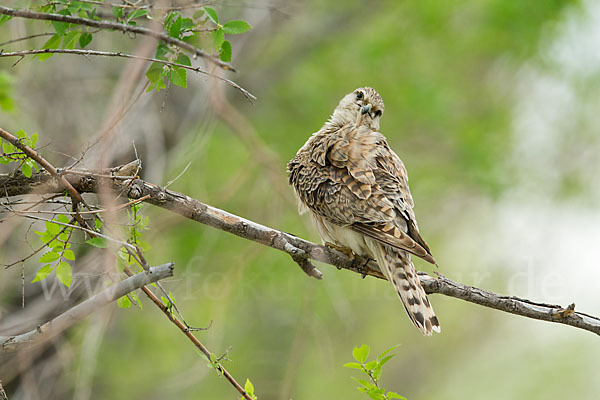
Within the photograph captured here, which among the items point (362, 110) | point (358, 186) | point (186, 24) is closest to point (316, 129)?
point (362, 110)

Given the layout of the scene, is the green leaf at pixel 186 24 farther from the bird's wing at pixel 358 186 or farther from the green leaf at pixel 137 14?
the bird's wing at pixel 358 186

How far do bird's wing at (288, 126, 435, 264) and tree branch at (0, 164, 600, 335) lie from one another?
1.35ft

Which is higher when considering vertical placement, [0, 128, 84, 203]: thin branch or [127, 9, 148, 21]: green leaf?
[127, 9, 148, 21]: green leaf

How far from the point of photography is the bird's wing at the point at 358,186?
3.93 metres

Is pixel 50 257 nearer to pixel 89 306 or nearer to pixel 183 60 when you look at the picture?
pixel 89 306

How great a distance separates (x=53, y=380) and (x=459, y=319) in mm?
11156

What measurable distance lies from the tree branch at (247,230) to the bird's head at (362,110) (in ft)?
5.91

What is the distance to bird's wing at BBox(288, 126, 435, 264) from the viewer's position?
3.93 m

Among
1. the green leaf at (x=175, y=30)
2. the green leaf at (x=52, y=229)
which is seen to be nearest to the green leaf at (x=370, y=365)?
the green leaf at (x=52, y=229)

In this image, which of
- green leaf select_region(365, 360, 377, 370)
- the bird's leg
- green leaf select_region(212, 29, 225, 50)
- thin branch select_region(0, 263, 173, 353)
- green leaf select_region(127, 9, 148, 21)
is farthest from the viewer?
the bird's leg

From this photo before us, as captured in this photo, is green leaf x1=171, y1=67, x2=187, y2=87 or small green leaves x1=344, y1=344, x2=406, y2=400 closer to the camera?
small green leaves x1=344, y1=344, x2=406, y2=400

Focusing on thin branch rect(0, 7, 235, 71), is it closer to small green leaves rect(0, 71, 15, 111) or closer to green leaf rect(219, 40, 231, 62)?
green leaf rect(219, 40, 231, 62)

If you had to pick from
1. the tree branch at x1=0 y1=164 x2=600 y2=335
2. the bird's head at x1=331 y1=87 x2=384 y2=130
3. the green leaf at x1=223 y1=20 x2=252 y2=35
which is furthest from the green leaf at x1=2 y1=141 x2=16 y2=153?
the bird's head at x1=331 y1=87 x2=384 y2=130

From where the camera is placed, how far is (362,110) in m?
5.10
